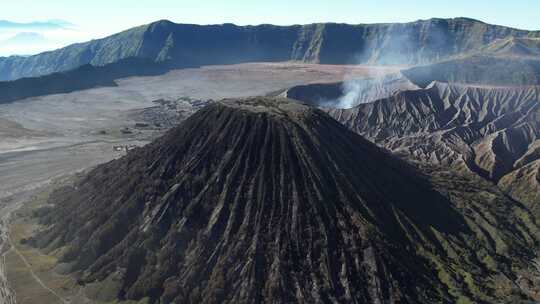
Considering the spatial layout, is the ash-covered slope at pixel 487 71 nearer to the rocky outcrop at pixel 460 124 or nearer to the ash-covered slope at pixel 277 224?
the rocky outcrop at pixel 460 124

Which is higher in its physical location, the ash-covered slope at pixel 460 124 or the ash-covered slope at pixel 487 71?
the ash-covered slope at pixel 487 71

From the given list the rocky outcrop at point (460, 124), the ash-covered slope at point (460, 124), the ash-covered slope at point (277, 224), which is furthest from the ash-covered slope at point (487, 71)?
the ash-covered slope at point (277, 224)

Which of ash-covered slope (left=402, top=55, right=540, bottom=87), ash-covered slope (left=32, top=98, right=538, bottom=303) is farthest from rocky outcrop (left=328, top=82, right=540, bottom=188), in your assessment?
ash-covered slope (left=32, top=98, right=538, bottom=303)

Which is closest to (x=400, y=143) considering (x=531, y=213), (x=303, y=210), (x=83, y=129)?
(x=531, y=213)

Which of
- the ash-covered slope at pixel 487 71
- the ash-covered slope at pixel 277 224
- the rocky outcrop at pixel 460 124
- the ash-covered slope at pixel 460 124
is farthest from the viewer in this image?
the ash-covered slope at pixel 487 71

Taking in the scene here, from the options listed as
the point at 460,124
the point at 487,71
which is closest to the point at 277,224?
the point at 460,124

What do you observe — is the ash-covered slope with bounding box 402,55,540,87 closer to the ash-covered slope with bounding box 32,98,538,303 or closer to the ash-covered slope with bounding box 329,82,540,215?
the ash-covered slope with bounding box 329,82,540,215

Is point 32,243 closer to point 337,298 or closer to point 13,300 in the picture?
point 13,300
